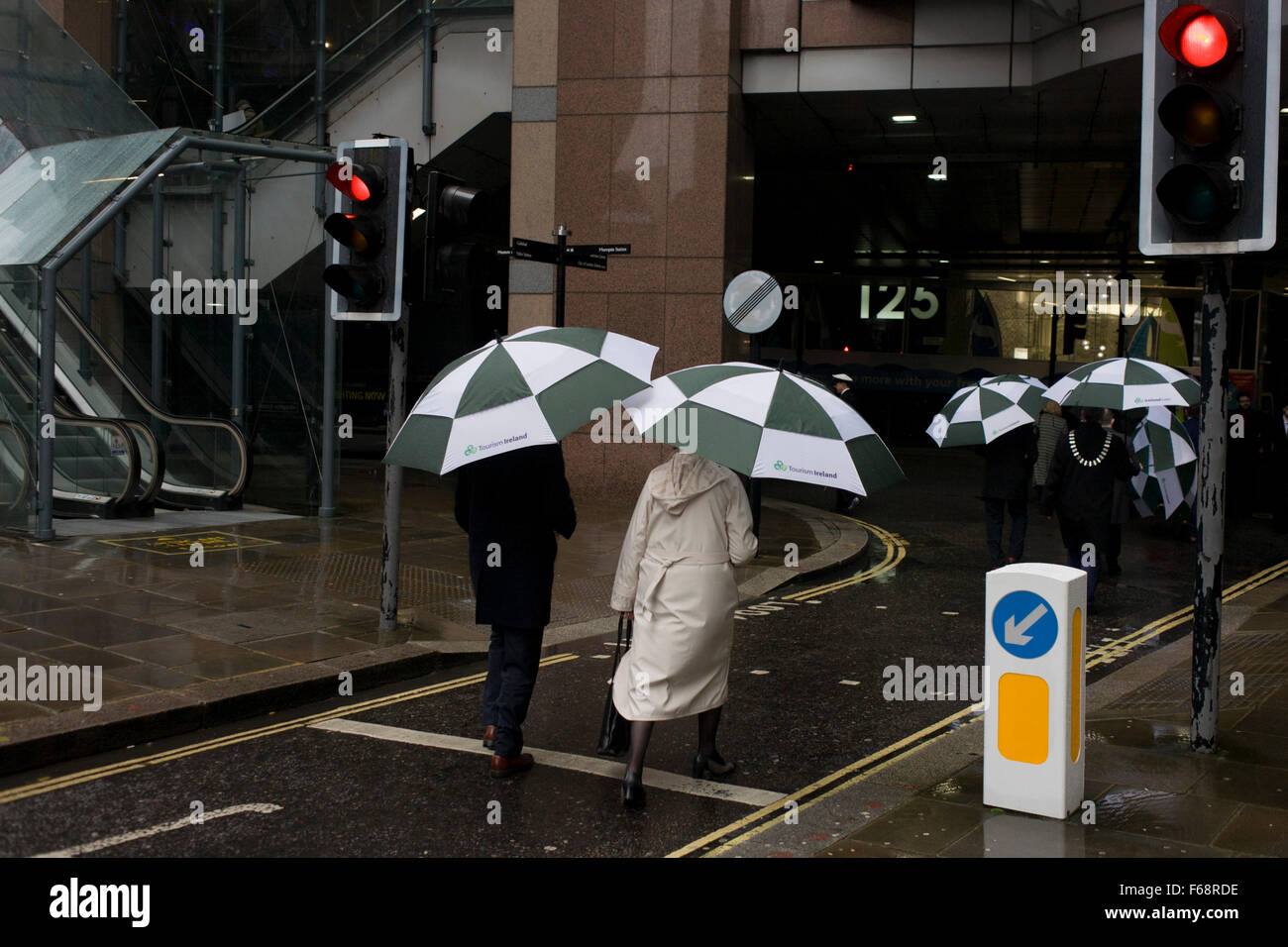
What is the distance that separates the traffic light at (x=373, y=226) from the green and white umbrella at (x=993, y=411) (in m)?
5.32

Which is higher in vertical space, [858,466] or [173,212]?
[173,212]

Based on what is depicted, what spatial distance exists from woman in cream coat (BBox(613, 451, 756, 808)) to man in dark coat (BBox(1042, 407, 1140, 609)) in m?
5.82

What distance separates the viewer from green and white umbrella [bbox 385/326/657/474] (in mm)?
5275

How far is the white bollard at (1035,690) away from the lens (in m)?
5.16

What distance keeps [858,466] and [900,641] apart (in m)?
4.46

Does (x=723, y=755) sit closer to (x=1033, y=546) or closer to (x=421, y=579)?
(x=421, y=579)

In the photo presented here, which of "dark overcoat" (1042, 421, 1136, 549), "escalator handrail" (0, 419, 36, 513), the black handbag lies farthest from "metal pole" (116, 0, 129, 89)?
the black handbag

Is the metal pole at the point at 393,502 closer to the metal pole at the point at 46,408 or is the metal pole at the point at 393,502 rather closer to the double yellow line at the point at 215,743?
the double yellow line at the point at 215,743

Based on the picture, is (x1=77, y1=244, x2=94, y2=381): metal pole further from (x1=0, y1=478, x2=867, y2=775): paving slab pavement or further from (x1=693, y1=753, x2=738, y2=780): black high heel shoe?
(x1=693, y1=753, x2=738, y2=780): black high heel shoe

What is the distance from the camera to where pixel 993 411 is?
37.2ft

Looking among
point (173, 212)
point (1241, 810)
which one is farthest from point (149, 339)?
point (1241, 810)

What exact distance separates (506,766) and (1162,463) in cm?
980

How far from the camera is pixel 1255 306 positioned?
3438 cm

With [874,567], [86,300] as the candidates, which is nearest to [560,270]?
[874,567]
